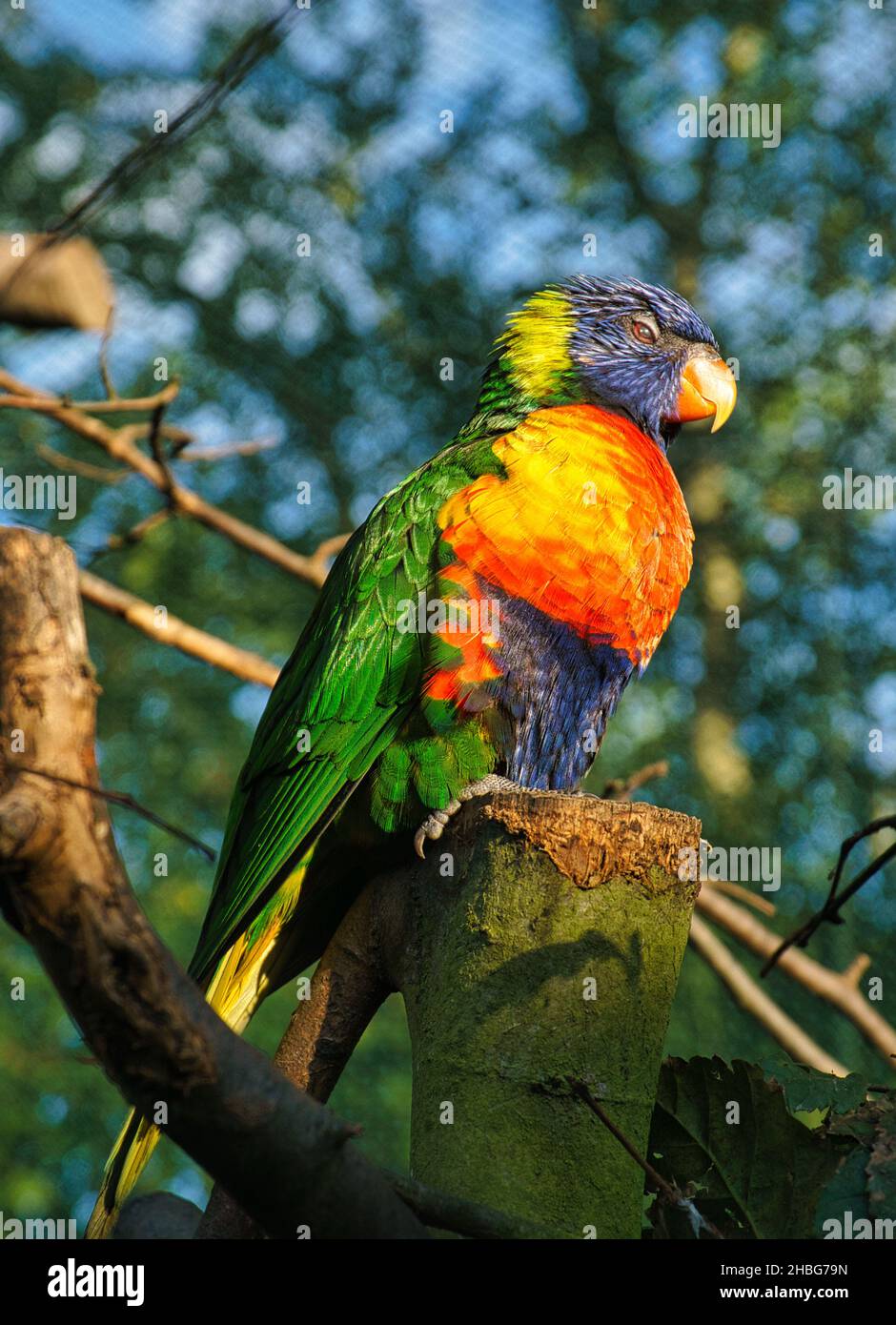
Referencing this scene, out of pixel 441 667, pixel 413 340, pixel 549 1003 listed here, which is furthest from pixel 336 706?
pixel 413 340

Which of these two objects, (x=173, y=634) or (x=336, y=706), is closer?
(x=336, y=706)

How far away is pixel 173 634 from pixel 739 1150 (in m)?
2.22

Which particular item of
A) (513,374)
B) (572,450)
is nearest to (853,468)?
(513,374)

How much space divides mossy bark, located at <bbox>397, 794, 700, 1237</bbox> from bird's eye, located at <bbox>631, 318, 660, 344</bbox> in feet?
6.32

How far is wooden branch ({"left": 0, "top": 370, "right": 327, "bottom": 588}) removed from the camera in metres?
3.26

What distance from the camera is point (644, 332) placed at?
3551mm

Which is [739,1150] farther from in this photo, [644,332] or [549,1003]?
[644,332]

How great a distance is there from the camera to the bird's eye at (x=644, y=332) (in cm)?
353

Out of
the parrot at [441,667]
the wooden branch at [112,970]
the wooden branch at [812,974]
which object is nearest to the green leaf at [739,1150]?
the parrot at [441,667]

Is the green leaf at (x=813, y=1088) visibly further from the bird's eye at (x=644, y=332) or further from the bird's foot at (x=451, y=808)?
the bird's eye at (x=644, y=332)

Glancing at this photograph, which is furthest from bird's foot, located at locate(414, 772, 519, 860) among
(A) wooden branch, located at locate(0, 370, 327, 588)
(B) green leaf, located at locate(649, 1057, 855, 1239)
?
(A) wooden branch, located at locate(0, 370, 327, 588)
